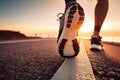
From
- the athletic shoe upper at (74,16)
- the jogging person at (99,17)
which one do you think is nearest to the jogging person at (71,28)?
the athletic shoe upper at (74,16)

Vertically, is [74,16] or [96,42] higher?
[74,16]

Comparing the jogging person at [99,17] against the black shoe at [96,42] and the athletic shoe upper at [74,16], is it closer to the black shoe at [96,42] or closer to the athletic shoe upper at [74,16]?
the black shoe at [96,42]

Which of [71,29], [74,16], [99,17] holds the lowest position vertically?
[71,29]

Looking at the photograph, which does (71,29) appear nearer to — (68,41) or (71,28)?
(71,28)

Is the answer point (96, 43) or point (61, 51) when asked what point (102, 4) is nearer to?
point (96, 43)

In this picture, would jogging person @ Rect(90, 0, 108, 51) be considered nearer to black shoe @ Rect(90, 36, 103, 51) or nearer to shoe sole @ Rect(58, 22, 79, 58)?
black shoe @ Rect(90, 36, 103, 51)

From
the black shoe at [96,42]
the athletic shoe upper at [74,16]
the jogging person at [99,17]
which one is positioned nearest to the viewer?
the athletic shoe upper at [74,16]

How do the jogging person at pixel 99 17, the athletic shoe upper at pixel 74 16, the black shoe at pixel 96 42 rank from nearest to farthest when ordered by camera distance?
1. the athletic shoe upper at pixel 74 16
2. the black shoe at pixel 96 42
3. the jogging person at pixel 99 17

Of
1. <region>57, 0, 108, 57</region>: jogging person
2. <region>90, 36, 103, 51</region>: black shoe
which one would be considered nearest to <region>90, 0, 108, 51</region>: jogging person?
<region>90, 36, 103, 51</region>: black shoe

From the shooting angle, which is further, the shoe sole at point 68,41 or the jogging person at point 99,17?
the jogging person at point 99,17

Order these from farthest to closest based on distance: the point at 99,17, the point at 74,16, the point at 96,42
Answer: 1. the point at 99,17
2. the point at 96,42
3. the point at 74,16

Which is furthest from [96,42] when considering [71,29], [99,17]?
[71,29]

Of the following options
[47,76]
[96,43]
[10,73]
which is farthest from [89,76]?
[96,43]

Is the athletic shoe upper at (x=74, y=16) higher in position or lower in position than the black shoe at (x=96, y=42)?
higher
